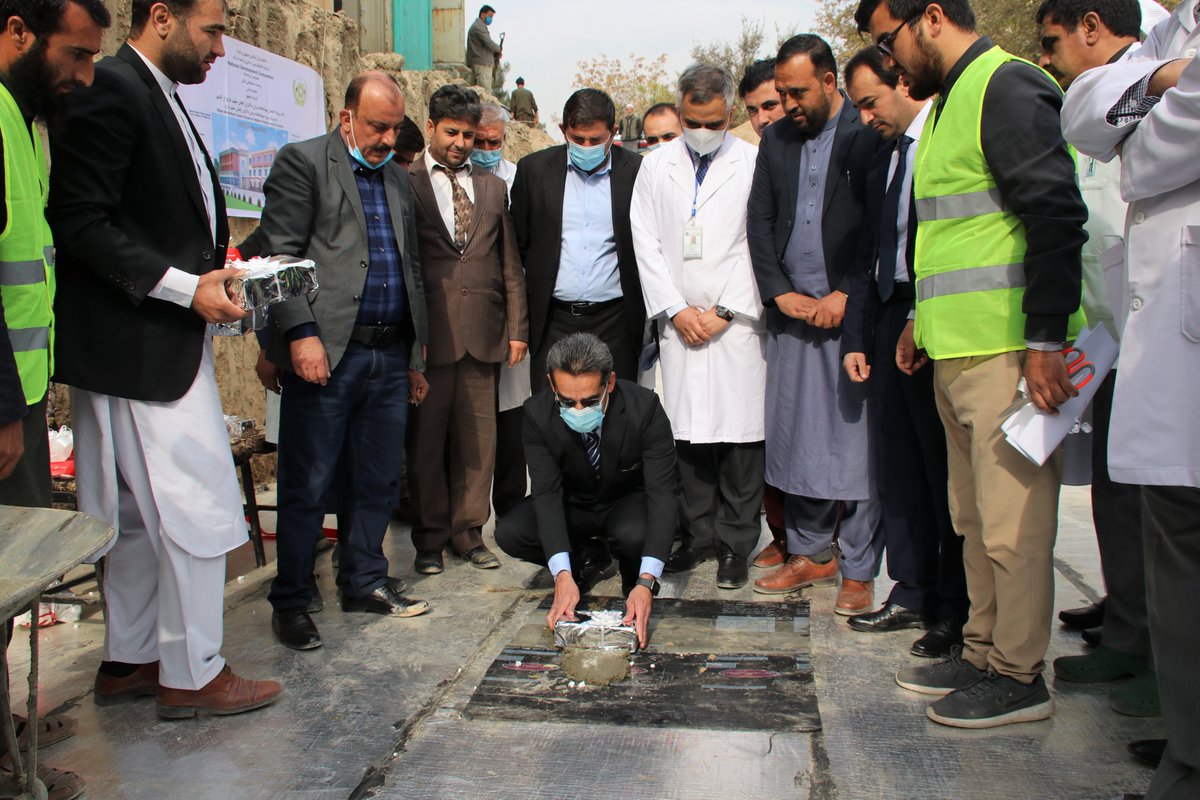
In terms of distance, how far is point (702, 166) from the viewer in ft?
13.1

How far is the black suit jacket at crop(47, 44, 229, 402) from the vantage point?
8.32 ft

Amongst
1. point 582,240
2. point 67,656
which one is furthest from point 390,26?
point 67,656

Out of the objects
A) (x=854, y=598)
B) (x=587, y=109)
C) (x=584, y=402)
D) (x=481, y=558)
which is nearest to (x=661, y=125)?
(x=587, y=109)

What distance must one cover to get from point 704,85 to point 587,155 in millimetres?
607

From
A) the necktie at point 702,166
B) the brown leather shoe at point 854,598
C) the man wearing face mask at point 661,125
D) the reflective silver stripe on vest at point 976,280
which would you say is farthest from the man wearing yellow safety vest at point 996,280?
the man wearing face mask at point 661,125

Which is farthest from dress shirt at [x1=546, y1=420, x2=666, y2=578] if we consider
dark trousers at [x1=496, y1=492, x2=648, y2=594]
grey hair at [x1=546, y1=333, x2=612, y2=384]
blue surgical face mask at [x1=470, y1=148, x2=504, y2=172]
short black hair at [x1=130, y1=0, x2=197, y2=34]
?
blue surgical face mask at [x1=470, y1=148, x2=504, y2=172]

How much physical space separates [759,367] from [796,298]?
40 cm

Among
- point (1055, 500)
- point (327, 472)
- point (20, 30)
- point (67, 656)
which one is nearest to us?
point (20, 30)

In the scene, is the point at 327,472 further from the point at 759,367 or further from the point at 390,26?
the point at 390,26

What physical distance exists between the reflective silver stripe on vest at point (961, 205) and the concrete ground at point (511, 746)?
1.40 metres

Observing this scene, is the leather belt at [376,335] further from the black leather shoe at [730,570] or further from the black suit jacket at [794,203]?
the black leather shoe at [730,570]

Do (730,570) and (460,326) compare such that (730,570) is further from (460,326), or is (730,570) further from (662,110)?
(662,110)

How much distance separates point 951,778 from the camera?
7.72ft

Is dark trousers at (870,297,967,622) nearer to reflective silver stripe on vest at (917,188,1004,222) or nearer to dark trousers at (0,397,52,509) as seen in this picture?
reflective silver stripe on vest at (917,188,1004,222)
